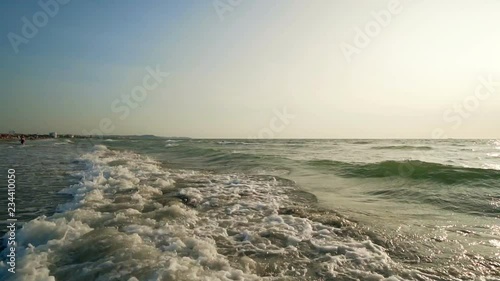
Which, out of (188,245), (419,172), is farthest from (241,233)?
(419,172)

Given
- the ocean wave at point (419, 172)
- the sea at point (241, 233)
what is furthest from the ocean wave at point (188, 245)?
the ocean wave at point (419, 172)

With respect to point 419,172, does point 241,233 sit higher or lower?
lower

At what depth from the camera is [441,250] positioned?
5195 mm

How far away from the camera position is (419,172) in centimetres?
1548

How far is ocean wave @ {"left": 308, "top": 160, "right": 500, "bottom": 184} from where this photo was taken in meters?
14.1

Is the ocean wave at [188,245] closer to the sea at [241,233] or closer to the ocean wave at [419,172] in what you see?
the sea at [241,233]

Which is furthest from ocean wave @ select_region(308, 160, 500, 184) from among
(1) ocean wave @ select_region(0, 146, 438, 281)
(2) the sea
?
(1) ocean wave @ select_region(0, 146, 438, 281)

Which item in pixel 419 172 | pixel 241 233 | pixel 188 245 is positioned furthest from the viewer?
pixel 419 172

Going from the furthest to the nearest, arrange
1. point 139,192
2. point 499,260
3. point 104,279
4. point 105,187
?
1. point 105,187
2. point 139,192
3. point 499,260
4. point 104,279

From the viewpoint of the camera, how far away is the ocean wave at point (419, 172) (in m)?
14.1

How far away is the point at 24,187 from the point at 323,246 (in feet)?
30.6

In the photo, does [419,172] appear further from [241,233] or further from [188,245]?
[188,245]

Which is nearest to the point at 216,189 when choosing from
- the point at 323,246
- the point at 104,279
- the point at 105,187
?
the point at 105,187

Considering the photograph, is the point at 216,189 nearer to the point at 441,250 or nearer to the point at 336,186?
the point at 336,186
